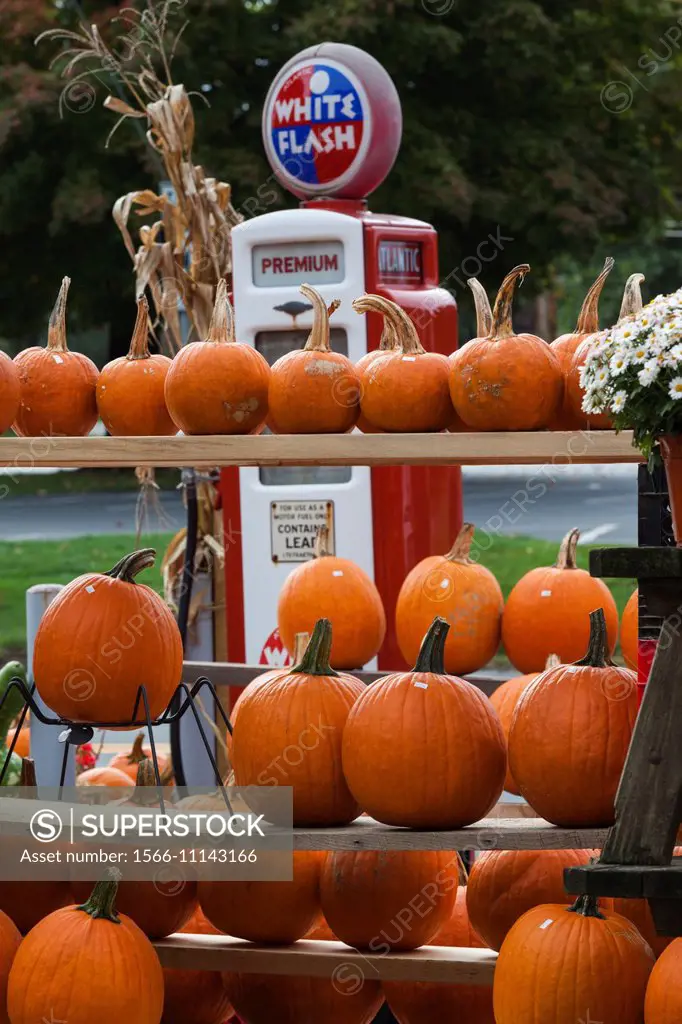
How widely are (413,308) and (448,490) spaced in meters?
0.78

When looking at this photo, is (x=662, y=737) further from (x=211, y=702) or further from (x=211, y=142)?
(x=211, y=142)

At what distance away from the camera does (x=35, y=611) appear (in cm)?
516

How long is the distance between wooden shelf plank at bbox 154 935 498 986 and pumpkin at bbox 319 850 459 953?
39mm

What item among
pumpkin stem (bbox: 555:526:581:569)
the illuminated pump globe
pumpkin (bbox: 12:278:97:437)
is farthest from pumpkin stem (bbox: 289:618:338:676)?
the illuminated pump globe

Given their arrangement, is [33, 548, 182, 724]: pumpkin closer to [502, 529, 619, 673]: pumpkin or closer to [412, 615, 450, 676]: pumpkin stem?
[412, 615, 450, 676]: pumpkin stem

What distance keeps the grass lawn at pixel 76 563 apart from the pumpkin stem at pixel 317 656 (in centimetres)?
860

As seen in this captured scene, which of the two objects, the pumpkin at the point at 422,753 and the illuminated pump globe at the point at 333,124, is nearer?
the pumpkin at the point at 422,753

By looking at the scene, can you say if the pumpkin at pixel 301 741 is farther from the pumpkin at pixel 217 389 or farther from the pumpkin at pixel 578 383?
the pumpkin at pixel 578 383

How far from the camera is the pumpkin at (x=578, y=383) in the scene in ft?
11.3

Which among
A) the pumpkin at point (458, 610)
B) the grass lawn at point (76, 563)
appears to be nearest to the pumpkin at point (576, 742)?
the pumpkin at point (458, 610)

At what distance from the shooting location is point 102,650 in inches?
142

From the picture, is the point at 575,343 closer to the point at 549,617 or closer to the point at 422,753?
the point at 422,753

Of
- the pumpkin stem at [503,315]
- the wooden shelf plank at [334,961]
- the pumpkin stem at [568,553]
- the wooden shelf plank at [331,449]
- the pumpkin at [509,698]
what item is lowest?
the wooden shelf plank at [334,961]

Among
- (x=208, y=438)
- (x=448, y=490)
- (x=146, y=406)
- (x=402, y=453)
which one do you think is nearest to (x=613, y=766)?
(x=402, y=453)
